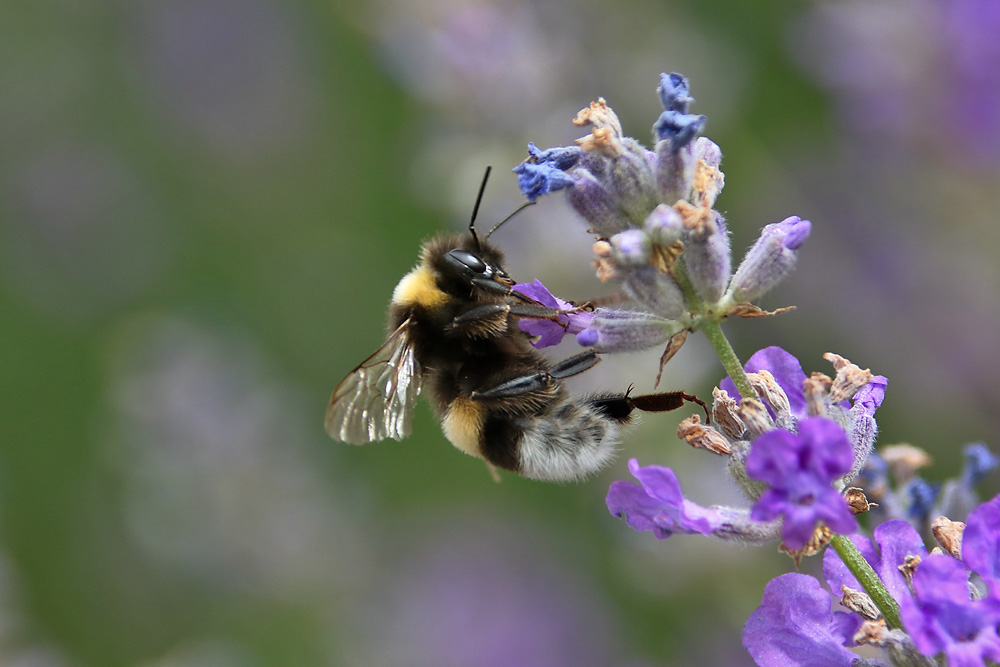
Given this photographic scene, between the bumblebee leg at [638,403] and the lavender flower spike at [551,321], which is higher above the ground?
the lavender flower spike at [551,321]

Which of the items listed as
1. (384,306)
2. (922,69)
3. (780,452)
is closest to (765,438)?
(780,452)

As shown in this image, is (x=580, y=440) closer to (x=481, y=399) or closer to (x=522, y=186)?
(x=481, y=399)

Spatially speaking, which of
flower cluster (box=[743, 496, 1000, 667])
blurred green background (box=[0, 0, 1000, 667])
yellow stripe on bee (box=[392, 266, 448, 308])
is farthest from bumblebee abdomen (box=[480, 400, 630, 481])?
blurred green background (box=[0, 0, 1000, 667])

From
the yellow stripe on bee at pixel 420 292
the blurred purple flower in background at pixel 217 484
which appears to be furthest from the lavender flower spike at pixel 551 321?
the blurred purple flower in background at pixel 217 484

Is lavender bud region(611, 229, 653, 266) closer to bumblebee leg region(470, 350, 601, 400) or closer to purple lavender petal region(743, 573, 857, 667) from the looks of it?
purple lavender petal region(743, 573, 857, 667)

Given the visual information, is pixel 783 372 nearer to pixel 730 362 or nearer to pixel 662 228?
pixel 730 362

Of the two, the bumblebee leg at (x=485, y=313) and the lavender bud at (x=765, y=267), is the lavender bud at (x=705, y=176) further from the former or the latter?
the bumblebee leg at (x=485, y=313)
